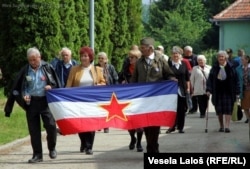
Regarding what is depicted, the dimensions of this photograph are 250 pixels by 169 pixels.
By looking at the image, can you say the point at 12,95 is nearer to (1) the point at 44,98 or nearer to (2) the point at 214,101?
(1) the point at 44,98

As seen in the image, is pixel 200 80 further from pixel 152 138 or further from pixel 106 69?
pixel 152 138

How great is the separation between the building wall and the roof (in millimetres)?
765

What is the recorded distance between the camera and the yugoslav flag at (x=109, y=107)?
1237 centimetres

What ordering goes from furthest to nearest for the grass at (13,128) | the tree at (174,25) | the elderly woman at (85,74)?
the tree at (174,25) → the grass at (13,128) → the elderly woman at (85,74)

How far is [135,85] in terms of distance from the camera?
40.2 feet

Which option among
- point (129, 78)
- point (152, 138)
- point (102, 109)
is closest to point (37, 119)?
point (102, 109)

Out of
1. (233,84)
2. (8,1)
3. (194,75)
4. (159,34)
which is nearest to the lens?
(233,84)

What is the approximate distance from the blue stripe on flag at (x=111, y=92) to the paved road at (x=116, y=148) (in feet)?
3.35

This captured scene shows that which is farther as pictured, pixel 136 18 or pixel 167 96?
pixel 136 18

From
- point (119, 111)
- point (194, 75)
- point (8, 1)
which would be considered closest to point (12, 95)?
point (119, 111)

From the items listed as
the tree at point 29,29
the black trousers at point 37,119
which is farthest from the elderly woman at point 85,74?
the tree at point 29,29

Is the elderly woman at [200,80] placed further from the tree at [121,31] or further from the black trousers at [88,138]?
the tree at [121,31]

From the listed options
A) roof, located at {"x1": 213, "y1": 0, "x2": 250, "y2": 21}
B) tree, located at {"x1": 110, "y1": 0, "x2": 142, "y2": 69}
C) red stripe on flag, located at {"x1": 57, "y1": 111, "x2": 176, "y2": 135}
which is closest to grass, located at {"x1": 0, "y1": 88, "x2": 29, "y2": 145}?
red stripe on flag, located at {"x1": 57, "y1": 111, "x2": 176, "y2": 135}

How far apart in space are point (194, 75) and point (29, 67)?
9.74 m
